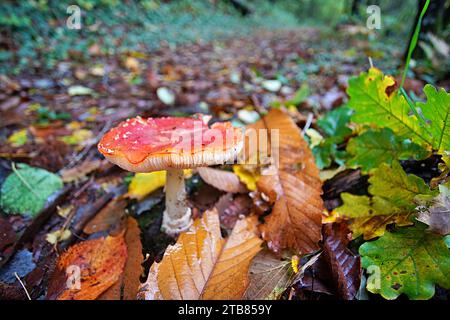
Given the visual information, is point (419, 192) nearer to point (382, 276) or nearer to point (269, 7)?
point (382, 276)

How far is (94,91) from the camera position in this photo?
383 centimetres

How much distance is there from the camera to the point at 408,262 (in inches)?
41.3

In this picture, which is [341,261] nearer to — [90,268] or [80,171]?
[90,268]

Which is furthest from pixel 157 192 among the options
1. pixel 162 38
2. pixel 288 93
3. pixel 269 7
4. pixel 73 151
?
pixel 269 7

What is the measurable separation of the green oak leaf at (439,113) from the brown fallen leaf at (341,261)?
51 centimetres

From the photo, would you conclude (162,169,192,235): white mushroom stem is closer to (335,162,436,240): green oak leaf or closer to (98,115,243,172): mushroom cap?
(98,115,243,172): mushroom cap

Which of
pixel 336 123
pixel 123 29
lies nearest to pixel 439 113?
pixel 336 123

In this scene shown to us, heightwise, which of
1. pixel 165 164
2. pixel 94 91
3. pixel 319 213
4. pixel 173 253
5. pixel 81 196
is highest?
pixel 165 164

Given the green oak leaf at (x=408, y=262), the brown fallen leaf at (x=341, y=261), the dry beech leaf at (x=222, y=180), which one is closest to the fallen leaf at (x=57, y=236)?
the dry beech leaf at (x=222, y=180)

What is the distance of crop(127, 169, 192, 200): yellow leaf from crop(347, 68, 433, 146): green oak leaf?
46.7 inches

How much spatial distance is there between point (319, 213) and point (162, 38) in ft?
23.4

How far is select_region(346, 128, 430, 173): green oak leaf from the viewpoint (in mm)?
1378

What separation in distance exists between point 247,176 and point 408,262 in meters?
0.92

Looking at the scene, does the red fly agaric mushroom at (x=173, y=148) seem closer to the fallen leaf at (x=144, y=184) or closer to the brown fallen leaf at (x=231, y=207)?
the brown fallen leaf at (x=231, y=207)
